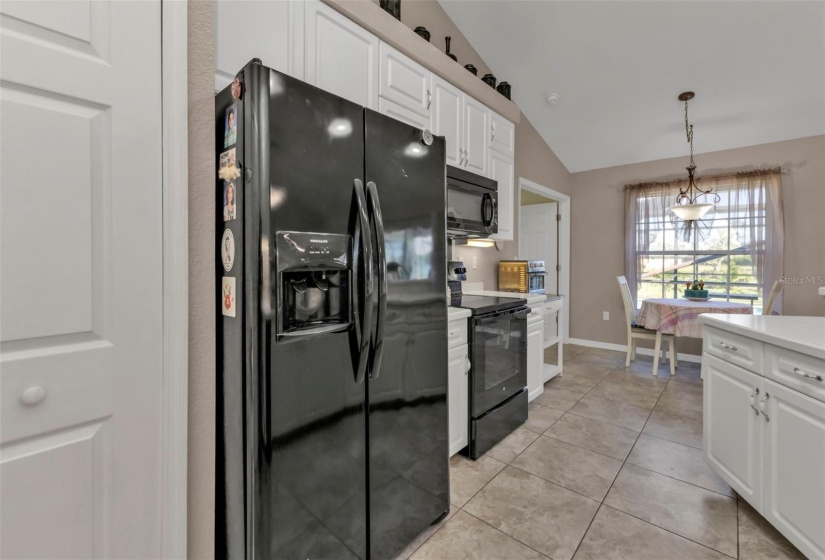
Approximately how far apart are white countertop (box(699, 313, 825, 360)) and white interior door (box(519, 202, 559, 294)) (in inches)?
126

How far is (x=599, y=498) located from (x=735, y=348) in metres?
0.98

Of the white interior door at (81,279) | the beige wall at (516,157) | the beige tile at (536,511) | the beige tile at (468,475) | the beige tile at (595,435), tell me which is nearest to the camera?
the white interior door at (81,279)

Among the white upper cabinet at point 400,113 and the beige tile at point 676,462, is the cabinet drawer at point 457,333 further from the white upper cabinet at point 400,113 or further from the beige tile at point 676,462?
the beige tile at point 676,462

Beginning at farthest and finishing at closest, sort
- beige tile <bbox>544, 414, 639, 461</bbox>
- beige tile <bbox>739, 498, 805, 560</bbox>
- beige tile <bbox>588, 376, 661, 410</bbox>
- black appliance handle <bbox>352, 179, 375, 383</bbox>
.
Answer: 1. beige tile <bbox>588, 376, 661, 410</bbox>
2. beige tile <bbox>544, 414, 639, 461</bbox>
3. beige tile <bbox>739, 498, 805, 560</bbox>
4. black appliance handle <bbox>352, 179, 375, 383</bbox>

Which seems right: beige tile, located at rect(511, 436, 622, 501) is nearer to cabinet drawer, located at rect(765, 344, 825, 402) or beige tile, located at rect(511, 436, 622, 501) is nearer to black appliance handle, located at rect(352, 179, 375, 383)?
cabinet drawer, located at rect(765, 344, 825, 402)

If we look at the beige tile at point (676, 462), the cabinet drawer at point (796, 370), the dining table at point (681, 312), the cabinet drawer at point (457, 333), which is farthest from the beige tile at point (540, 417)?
the dining table at point (681, 312)

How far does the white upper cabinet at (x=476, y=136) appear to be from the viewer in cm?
264

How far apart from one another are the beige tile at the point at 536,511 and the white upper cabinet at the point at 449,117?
1995 mm

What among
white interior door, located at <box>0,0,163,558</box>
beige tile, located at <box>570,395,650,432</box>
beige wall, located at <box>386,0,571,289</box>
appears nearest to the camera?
white interior door, located at <box>0,0,163,558</box>

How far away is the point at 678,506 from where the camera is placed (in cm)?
177

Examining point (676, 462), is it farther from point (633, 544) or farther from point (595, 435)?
point (633, 544)

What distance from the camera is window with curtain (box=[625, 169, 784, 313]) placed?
3.80 m

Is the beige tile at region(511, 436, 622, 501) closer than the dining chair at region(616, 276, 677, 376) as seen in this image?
Yes

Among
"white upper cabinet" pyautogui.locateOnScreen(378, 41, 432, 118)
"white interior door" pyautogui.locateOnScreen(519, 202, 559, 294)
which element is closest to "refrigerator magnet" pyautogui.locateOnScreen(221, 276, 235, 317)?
"white upper cabinet" pyautogui.locateOnScreen(378, 41, 432, 118)
